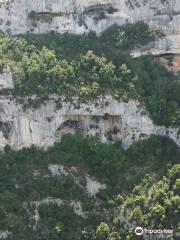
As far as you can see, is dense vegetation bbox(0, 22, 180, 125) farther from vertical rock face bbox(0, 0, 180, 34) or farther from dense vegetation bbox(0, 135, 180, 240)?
dense vegetation bbox(0, 135, 180, 240)

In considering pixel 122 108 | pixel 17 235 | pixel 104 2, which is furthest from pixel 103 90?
pixel 17 235

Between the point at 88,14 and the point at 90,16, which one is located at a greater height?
the point at 88,14

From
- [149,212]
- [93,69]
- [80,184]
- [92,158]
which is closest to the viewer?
[149,212]

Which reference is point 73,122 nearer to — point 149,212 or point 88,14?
point 88,14

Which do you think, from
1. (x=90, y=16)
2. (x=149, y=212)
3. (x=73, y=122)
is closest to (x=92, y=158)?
(x=73, y=122)

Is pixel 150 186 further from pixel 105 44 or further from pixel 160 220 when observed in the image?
pixel 105 44

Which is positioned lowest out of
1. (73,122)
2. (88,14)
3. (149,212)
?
(149,212)

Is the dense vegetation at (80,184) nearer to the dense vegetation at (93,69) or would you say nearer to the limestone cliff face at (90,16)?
the dense vegetation at (93,69)

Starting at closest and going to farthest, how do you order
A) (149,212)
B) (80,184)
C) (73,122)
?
(149,212) < (80,184) < (73,122)
